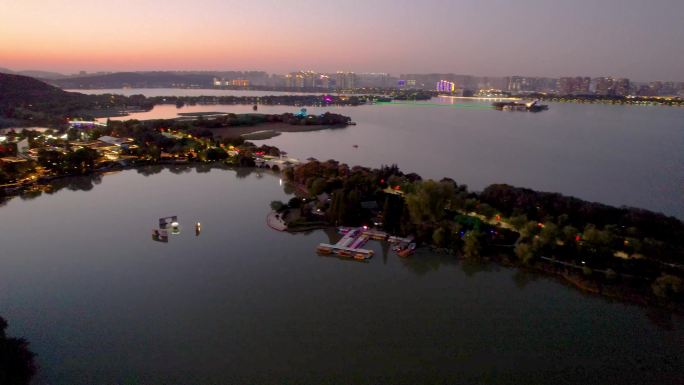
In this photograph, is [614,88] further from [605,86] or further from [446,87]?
[446,87]

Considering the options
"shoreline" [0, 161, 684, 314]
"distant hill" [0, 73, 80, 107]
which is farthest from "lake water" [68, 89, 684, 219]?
"distant hill" [0, 73, 80, 107]

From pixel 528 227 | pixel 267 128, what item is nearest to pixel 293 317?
pixel 528 227

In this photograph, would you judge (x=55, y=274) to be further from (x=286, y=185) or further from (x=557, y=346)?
(x=557, y=346)

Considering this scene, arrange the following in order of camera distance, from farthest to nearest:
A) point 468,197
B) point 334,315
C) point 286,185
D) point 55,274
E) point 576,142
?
1. point 576,142
2. point 286,185
3. point 468,197
4. point 55,274
5. point 334,315

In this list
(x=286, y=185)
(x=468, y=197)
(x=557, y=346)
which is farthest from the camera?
(x=286, y=185)

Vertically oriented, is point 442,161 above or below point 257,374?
above

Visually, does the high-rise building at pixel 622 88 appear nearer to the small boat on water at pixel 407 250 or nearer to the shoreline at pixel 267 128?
the shoreline at pixel 267 128

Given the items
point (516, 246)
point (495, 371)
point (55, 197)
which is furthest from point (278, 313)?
point (55, 197)
